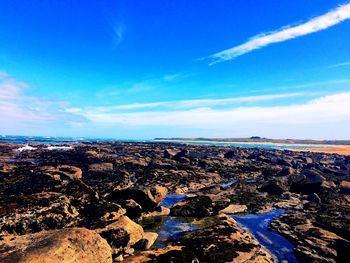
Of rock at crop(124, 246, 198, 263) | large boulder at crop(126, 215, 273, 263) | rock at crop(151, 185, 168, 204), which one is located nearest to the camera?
rock at crop(124, 246, 198, 263)

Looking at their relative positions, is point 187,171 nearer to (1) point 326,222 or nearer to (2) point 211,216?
(2) point 211,216

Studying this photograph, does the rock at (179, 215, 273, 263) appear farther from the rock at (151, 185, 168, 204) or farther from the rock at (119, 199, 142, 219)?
the rock at (151, 185, 168, 204)

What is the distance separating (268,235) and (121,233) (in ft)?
41.8

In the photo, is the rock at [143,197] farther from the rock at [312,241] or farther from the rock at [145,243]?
the rock at [312,241]

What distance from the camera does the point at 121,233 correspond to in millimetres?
22219

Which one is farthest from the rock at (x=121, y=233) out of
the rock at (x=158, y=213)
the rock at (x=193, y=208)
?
the rock at (x=193, y=208)

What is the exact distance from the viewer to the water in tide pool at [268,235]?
23.0 meters

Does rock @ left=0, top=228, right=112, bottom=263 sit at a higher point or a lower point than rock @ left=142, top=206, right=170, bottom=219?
higher

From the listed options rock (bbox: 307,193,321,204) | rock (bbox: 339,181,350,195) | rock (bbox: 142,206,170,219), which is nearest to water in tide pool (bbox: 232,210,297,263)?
rock (bbox: 307,193,321,204)

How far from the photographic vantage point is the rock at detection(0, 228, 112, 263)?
595 inches

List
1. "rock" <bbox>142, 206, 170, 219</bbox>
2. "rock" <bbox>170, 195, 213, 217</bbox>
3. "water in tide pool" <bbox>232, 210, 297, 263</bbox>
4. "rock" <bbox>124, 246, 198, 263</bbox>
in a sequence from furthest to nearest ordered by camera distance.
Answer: "rock" <bbox>170, 195, 213, 217</bbox> → "rock" <bbox>142, 206, 170, 219</bbox> → "water in tide pool" <bbox>232, 210, 297, 263</bbox> → "rock" <bbox>124, 246, 198, 263</bbox>

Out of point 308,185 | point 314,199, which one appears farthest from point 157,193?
point 308,185

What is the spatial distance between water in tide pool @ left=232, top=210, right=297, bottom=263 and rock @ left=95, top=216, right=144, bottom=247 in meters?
9.93

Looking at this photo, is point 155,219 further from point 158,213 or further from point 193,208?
point 193,208
